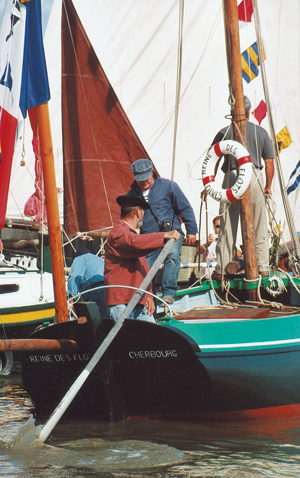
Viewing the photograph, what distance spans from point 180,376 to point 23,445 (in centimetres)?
140

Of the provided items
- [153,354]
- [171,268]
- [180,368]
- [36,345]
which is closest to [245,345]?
[180,368]

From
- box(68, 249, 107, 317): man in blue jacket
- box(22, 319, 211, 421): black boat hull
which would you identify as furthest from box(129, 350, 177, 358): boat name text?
box(68, 249, 107, 317): man in blue jacket

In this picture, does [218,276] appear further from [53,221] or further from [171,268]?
[53,221]

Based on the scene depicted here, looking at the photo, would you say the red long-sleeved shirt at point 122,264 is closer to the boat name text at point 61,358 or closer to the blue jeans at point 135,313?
the blue jeans at point 135,313

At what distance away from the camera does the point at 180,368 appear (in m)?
5.15

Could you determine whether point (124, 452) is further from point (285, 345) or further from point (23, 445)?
point (285, 345)

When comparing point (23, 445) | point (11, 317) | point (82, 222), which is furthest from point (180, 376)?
point (82, 222)

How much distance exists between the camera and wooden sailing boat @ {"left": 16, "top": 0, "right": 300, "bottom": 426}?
16.8 feet

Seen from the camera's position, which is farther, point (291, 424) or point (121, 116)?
point (121, 116)

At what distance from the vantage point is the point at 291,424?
5.53m

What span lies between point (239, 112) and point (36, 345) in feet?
12.1

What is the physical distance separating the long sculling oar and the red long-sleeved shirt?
252 mm

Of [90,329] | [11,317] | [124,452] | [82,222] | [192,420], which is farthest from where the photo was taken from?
[82,222]

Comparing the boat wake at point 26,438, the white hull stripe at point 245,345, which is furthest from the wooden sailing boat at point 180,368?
the boat wake at point 26,438
